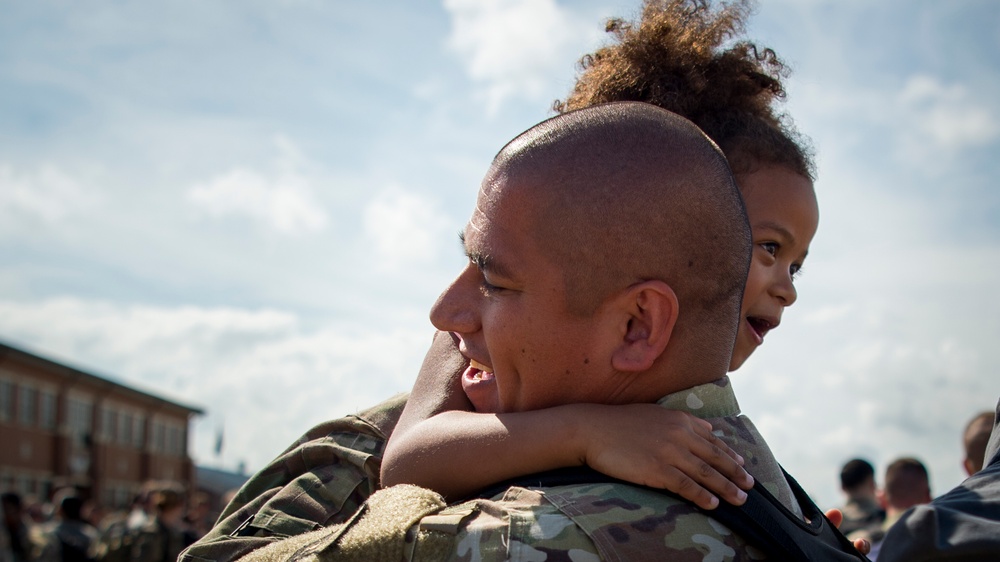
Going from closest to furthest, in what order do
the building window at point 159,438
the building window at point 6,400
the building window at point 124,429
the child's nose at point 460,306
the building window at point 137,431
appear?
1. the child's nose at point 460,306
2. the building window at point 6,400
3. the building window at point 124,429
4. the building window at point 137,431
5. the building window at point 159,438

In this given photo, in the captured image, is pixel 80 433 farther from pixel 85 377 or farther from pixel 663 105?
pixel 663 105

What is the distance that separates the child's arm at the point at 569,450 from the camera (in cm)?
169

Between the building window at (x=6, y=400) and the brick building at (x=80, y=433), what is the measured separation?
0.13 feet

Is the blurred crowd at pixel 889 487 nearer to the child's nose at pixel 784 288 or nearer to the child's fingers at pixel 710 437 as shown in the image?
the child's nose at pixel 784 288

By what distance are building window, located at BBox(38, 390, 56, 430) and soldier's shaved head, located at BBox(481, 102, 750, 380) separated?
46.7 meters

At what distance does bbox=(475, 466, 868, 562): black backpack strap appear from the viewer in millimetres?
1662

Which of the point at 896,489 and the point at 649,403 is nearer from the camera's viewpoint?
the point at 649,403

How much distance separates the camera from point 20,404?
4203cm

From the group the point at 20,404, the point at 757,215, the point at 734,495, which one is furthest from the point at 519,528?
the point at 20,404

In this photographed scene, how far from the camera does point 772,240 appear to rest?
107 inches

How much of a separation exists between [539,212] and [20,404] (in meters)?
45.5

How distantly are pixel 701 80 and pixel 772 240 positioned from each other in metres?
0.48

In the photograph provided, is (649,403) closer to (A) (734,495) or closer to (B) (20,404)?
(A) (734,495)

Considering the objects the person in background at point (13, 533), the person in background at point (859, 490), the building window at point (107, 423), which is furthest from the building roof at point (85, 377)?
the person in background at point (859, 490)
